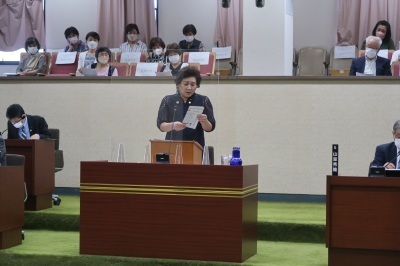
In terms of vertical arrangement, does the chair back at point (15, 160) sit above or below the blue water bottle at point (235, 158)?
below

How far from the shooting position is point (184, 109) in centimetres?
604

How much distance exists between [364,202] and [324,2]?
7.71m

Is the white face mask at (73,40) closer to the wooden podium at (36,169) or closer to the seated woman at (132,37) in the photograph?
the seated woman at (132,37)

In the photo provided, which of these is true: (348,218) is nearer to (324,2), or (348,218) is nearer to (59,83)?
(59,83)

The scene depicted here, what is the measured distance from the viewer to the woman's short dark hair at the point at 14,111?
27.1 ft

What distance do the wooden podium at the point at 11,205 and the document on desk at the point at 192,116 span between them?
5.01ft

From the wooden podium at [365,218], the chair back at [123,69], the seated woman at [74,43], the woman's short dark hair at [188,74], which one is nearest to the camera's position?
the wooden podium at [365,218]

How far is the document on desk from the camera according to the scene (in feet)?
19.8

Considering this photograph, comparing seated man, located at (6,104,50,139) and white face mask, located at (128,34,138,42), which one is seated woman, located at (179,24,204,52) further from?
seated man, located at (6,104,50,139)

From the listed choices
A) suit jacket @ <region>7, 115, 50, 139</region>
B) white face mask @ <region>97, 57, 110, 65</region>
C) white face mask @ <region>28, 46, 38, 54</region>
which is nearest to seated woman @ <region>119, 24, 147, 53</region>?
white face mask @ <region>28, 46, 38, 54</region>

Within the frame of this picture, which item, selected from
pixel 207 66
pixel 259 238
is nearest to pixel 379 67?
pixel 259 238

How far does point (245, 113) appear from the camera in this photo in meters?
8.75

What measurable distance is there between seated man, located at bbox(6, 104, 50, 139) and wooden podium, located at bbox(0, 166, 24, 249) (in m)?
1.64

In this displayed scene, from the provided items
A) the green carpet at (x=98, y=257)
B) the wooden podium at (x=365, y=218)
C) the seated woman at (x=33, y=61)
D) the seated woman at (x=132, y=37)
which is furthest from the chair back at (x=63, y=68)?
the wooden podium at (x=365, y=218)
